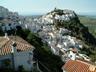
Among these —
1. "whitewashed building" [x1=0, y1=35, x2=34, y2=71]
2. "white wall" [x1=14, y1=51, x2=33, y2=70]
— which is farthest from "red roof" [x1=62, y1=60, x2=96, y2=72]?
"white wall" [x1=14, y1=51, x2=33, y2=70]

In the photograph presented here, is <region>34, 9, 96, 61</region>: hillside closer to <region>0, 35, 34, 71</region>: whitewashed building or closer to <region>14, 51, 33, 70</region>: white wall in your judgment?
<region>0, 35, 34, 71</region>: whitewashed building

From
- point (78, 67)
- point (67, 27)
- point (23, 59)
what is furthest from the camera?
point (67, 27)

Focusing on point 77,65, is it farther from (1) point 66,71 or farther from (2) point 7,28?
(2) point 7,28

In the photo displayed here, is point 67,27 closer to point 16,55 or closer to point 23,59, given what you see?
point 23,59

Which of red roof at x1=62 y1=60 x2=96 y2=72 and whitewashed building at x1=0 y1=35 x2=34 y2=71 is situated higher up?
whitewashed building at x1=0 y1=35 x2=34 y2=71

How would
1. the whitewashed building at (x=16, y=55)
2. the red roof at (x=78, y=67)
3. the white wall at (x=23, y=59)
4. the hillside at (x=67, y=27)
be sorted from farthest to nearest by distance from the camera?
1. the hillside at (x=67, y=27)
2. the red roof at (x=78, y=67)
3. the white wall at (x=23, y=59)
4. the whitewashed building at (x=16, y=55)

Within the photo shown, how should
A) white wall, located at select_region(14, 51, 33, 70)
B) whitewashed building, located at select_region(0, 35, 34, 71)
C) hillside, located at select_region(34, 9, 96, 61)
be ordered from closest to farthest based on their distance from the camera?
whitewashed building, located at select_region(0, 35, 34, 71) < white wall, located at select_region(14, 51, 33, 70) < hillside, located at select_region(34, 9, 96, 61)

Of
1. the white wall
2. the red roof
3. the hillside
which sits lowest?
the hillside

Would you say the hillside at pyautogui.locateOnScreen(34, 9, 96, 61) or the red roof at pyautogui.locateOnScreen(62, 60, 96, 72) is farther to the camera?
the hillside at pyautogui.locateOnScreen(34, 9, 96, 61)

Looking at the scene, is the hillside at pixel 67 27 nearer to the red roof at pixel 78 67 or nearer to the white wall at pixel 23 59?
the red roof at pixel 78 67

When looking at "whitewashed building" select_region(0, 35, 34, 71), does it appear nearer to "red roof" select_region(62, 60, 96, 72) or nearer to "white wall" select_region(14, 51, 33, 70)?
"white wall" select_region(14, 51, 33, 70)

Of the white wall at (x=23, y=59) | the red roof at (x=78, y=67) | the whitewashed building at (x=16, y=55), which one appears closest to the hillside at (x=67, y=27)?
the red roof at (x=78, y=67)

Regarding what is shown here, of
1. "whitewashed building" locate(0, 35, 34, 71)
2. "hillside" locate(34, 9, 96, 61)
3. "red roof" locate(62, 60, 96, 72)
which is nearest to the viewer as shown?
"whitewashed building" locate(0, 35, 34, 71)

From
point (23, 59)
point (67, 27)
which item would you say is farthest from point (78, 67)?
point (67, 27)
